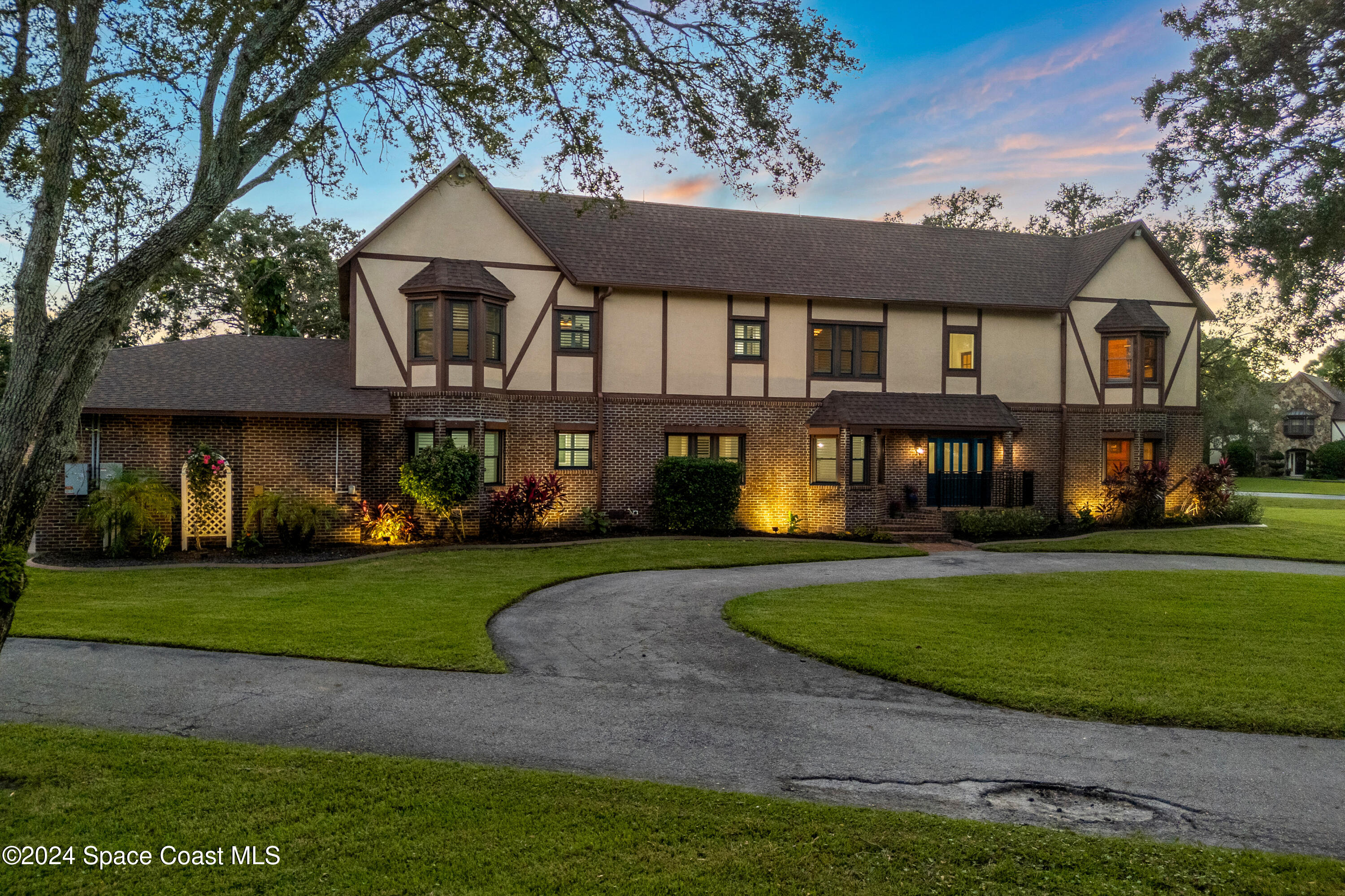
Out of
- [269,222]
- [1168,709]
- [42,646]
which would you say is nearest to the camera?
[1168,709]

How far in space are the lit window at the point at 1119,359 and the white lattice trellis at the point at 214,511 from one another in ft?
77.9

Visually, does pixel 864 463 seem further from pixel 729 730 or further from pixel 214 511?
pixel 729 730

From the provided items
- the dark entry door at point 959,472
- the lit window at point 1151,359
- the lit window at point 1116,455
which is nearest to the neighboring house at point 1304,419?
the lit window at point 1151,359

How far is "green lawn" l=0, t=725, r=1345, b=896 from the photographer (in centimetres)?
419

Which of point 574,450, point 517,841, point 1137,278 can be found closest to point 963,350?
point 1137,278

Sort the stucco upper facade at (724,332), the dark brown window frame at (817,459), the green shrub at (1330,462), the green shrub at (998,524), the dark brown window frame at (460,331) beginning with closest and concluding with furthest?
the dark brown window frame at (460,331), the stucco upper facade at (724,332), the green shrub at (998,524), the dark brown window frame at (817,459), the green shrub at (1330,462)

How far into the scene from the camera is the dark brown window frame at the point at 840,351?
73.0 feet

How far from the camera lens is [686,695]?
301 inches

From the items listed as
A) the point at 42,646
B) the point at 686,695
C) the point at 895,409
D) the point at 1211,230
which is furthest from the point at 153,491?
the point at 1211,230

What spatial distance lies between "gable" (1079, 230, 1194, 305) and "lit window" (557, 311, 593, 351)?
48.3 feet

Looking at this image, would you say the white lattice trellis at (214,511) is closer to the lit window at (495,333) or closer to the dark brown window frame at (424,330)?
the dark brown window frame at (424,330)

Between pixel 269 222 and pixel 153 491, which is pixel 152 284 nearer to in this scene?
pixel 153 491

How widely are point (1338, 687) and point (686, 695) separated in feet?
21.1

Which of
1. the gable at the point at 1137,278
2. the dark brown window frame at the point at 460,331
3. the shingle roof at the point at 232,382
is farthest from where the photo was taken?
the gable at the point at 1137,278
